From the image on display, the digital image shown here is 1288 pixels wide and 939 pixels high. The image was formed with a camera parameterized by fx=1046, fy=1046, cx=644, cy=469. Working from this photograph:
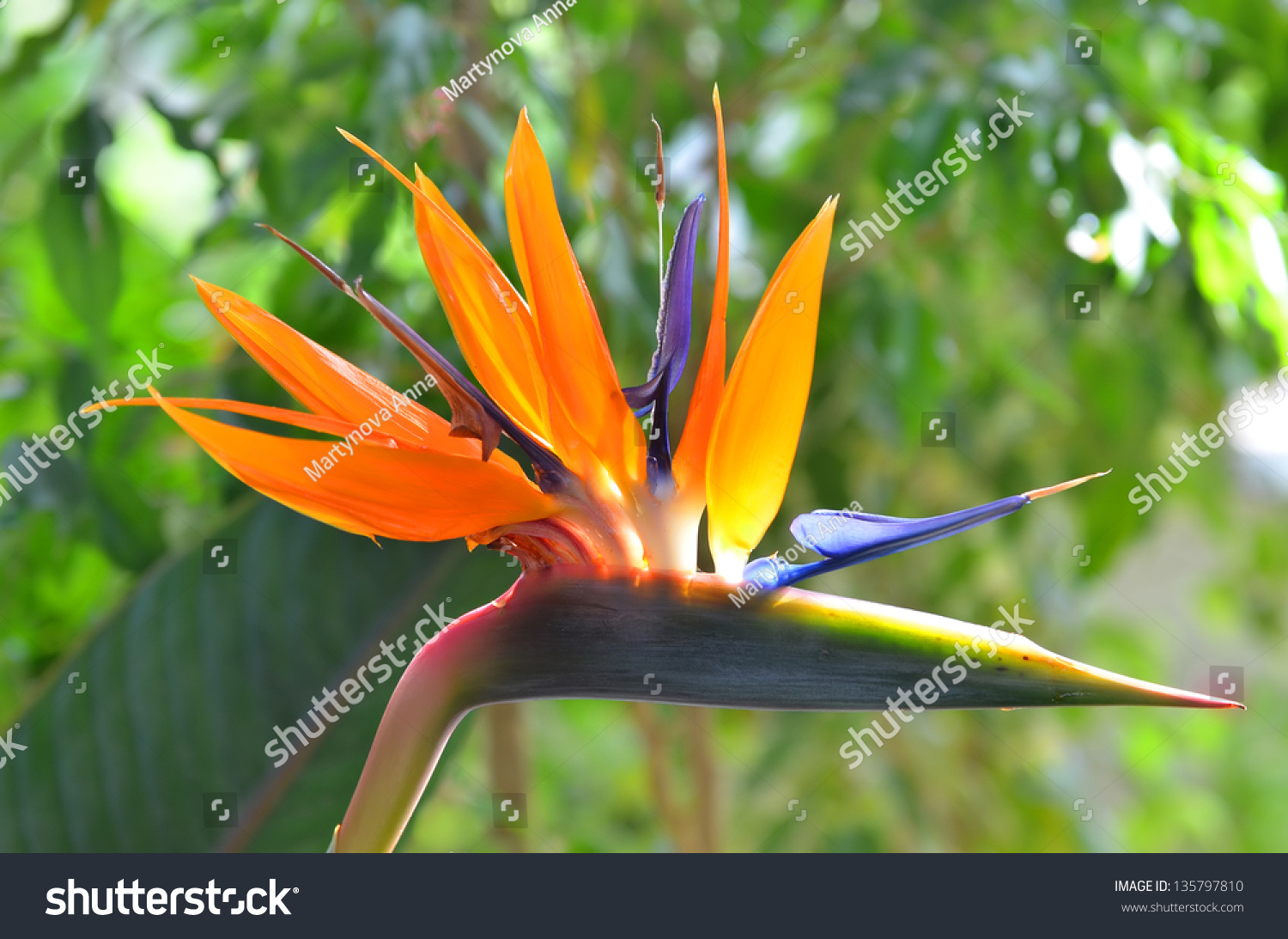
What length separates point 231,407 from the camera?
11.3 inches

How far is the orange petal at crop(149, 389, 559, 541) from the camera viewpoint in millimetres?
270

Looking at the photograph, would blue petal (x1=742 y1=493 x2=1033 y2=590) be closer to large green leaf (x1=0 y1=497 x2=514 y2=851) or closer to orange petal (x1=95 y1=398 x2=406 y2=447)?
orange petal (x1=95 y1=398 x2=406 y2=447)

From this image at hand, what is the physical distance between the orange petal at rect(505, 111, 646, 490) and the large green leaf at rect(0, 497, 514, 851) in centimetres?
29

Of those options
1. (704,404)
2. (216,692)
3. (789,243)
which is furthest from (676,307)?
(789,243)

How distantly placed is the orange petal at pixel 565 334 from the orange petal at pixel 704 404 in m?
0.01

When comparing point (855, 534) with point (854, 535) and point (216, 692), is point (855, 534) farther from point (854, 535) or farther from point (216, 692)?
point (216, 692)

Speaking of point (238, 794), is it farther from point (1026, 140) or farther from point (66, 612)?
point (1026, 140)

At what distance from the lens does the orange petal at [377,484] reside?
0.27 m

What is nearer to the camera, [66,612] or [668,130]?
[66,612]

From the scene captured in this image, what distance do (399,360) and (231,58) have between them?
0.28 metres

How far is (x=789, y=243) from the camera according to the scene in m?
0.88

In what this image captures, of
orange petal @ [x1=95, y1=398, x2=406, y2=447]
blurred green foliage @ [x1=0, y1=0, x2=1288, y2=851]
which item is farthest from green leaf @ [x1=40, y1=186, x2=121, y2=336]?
orange petal @ [x1=95, y1=398, x2=406, y2=447]

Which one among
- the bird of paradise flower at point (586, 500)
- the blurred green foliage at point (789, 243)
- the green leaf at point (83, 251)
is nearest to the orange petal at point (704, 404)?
the bird of paradise flower at point (586, 500)
